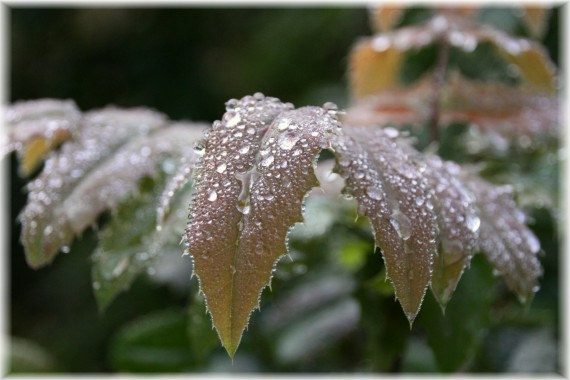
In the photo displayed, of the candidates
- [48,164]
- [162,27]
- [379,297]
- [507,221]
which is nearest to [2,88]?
[48,164]

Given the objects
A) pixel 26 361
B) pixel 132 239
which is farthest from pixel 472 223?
pixel 26 361

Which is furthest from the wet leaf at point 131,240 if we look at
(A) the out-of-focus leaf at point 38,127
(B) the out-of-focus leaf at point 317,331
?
(B) the out-of-focus leaf at point 317,331

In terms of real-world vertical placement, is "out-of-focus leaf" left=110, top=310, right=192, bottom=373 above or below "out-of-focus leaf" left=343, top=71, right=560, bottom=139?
below

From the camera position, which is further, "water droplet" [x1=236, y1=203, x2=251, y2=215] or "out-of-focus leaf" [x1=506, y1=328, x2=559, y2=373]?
"out-of-focus leaf" [x1=506, y1=328, x2=559, y2=373]

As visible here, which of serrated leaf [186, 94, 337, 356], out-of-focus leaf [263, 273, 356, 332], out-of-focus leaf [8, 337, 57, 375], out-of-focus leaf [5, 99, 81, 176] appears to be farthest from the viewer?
out-of-focus leaf [8, 337, 57, 375]

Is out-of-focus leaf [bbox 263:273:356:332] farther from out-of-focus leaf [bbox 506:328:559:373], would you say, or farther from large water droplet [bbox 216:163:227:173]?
large water droplet [bbox 216:163:227:173]

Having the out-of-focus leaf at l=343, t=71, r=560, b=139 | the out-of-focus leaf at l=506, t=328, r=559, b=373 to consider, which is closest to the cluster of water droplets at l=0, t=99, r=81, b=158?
the out-of-focus leaf at l=343, t=71, r=560, b=139

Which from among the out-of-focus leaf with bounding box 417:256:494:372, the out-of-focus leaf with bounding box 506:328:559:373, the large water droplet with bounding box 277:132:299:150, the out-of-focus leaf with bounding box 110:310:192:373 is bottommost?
the out-of-focus leaf with bounding box 110:310:192:373
